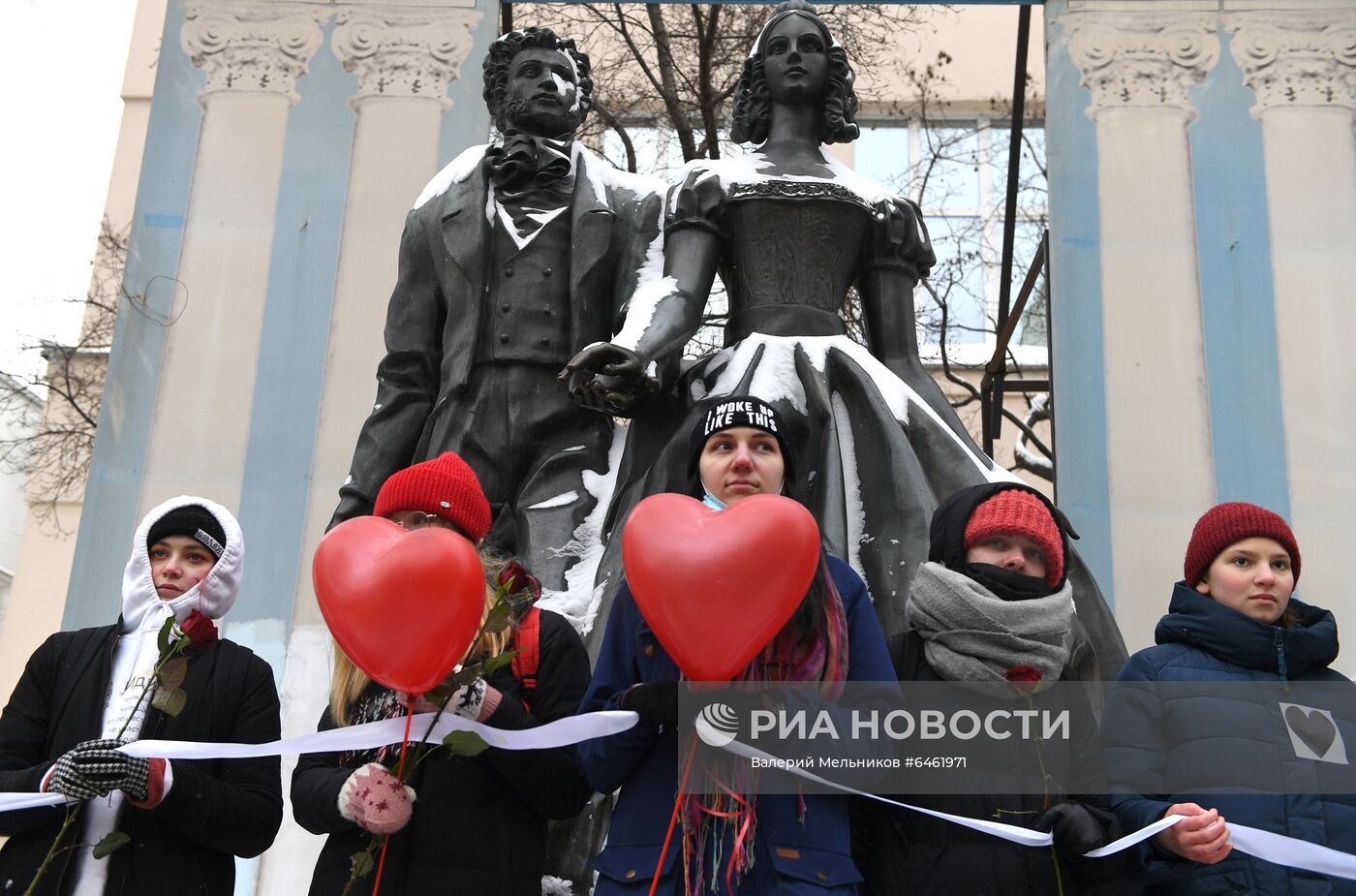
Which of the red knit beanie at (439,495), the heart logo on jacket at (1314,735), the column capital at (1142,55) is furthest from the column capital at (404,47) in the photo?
the heart logo on jacket at (1314,735)

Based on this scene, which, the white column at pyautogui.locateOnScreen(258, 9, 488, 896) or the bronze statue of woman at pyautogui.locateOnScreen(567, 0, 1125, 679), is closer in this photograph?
the bronze statue of woman at pyautogui.locateOnScreen(567, 0, 1125, 679)

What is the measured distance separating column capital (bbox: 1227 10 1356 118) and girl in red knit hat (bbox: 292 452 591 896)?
20.4ft

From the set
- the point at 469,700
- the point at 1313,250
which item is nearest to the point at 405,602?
the point at 469,700

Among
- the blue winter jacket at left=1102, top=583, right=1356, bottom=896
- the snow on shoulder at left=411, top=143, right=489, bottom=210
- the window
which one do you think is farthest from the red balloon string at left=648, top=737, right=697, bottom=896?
the window

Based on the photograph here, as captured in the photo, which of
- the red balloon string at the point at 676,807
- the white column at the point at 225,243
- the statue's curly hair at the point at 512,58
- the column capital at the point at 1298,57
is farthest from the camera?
the column capital at the point at 1298,57

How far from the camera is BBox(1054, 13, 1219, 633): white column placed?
742 cm

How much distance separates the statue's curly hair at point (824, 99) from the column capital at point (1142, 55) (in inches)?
133

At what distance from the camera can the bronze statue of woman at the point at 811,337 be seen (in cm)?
427

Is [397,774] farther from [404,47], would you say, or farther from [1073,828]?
[404,47]

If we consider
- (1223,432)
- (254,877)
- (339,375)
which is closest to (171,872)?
(254,877)

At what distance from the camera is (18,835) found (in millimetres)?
3037

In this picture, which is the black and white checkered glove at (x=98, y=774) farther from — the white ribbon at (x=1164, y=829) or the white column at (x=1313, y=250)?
the white column at (x=1313, y=250)

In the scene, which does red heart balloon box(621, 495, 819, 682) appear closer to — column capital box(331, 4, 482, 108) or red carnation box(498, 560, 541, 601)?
red carnation box(498, 560, 541, 601)

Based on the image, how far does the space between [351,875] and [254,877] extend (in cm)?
461
